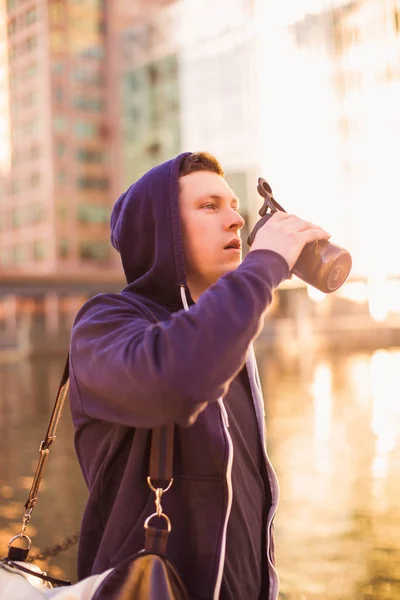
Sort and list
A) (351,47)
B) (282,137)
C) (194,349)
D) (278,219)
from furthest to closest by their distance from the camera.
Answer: (351,47) < (282,137) < (278,219) < (194,349)

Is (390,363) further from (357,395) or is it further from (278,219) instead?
(278,219)

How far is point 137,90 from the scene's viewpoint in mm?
83188

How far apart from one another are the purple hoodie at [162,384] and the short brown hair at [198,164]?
1.0 inches

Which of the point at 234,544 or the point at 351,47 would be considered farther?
the point at 351,47

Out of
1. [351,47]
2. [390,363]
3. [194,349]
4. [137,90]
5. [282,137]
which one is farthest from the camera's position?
[137,90]

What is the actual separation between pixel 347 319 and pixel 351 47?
3604cm

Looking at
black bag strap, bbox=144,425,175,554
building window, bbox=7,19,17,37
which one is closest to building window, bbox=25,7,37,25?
building window, bbox=7,19,17,37

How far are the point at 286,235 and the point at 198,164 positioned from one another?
33 centimetres

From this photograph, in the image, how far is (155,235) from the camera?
1676mm

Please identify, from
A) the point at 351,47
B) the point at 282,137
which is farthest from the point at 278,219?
the point at 351,47

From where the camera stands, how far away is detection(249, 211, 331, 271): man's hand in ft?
4.99

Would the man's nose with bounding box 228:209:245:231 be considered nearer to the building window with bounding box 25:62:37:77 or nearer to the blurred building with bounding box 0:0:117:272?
the blurred building with bounding box 0:0:117:272

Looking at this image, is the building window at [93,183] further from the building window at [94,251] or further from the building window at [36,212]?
the building window at [94,251]

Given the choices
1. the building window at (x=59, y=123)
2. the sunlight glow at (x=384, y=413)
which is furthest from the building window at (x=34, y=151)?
the sunlight glow at (x=384, y=413)
